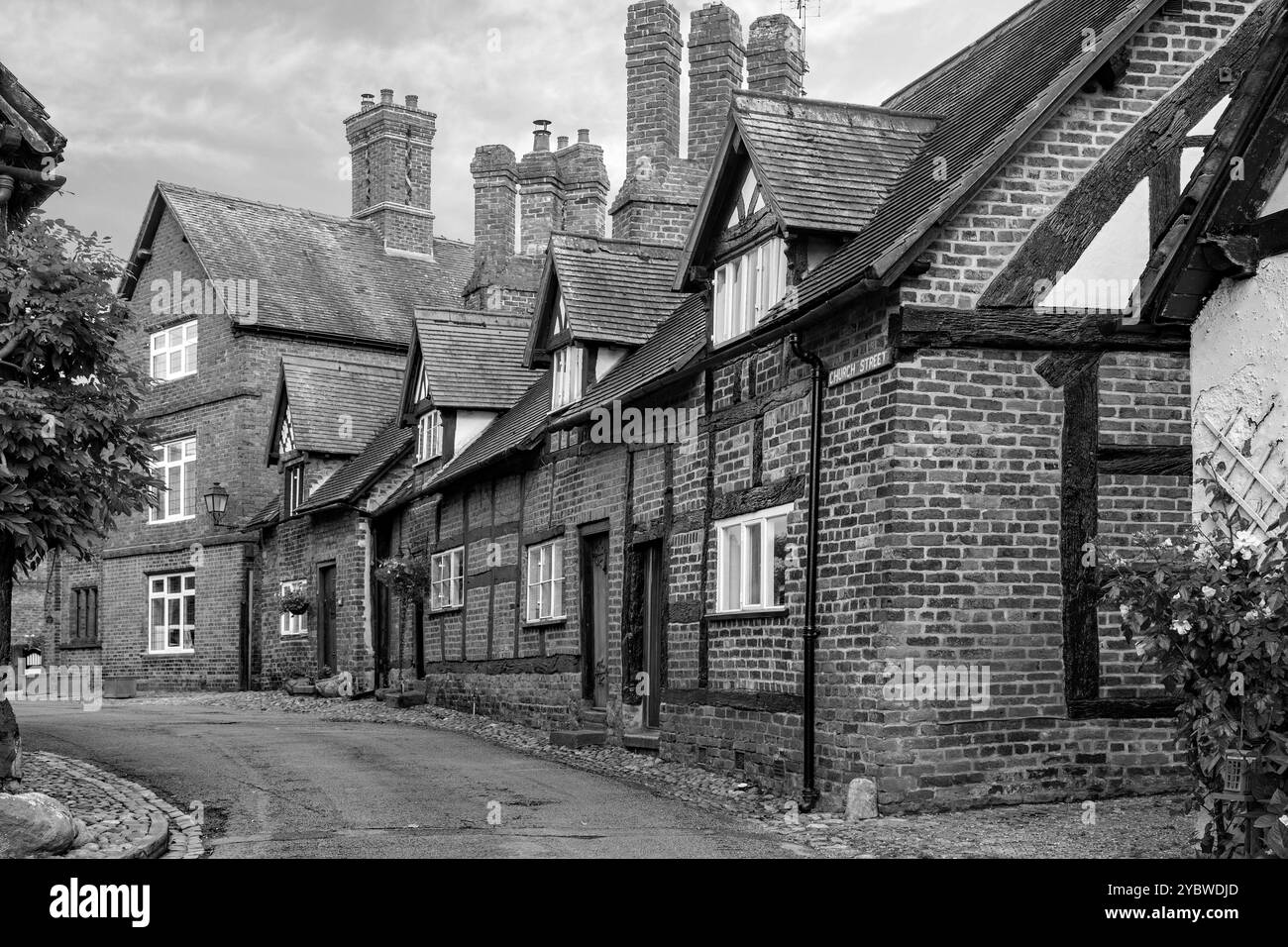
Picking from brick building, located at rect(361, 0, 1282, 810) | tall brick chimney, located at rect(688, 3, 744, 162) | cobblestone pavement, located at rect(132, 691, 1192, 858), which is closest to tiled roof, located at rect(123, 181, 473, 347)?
tall brick chimney, located at rect(688, 3, 744, 162)

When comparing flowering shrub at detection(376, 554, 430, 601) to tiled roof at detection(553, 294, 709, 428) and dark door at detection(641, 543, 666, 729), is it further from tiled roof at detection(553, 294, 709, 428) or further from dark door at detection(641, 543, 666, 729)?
dark door at detection(641, 543, 666, 729)

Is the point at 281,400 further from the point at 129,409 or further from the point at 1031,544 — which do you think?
the point at 1031,544

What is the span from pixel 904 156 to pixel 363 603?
16.1 m

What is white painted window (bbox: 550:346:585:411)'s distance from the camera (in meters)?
20.1

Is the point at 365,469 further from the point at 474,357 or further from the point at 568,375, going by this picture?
the point at 568,375

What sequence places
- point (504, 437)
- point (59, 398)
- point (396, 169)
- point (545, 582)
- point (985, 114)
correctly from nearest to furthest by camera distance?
point (59, 398)
point (985, 114)
point (545, 582)
point (504, 437)
point (396, 169)

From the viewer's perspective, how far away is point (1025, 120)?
12680 mm

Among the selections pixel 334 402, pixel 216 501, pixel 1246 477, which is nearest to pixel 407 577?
pixel 334 402

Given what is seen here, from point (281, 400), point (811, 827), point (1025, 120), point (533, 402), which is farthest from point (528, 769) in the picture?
point (281, 400)

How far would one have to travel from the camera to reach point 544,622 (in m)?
20.5

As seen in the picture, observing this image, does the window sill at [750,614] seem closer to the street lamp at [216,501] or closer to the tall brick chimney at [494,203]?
the tall brick chimney at [494,203]

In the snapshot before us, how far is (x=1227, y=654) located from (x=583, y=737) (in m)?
10.6

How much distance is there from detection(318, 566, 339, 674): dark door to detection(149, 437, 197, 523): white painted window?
213 inches

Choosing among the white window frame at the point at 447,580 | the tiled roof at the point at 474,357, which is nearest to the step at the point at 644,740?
the white window frame at the point at 447,580
